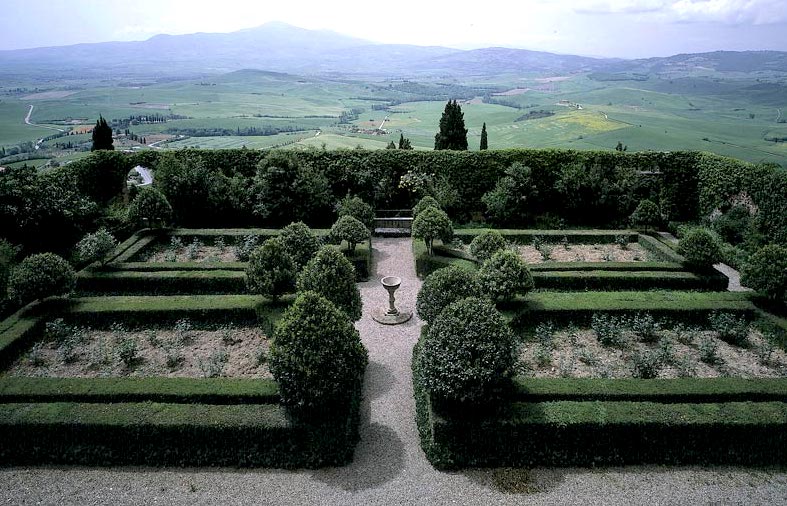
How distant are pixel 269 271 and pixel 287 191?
10.3 m

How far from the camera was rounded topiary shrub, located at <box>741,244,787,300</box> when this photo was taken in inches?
551

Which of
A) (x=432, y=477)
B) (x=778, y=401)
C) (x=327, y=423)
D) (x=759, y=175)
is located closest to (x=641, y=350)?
(x=778, y=401)

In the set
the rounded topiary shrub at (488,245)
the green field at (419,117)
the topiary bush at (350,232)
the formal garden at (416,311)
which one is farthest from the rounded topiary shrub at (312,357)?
the green field at (419,117)

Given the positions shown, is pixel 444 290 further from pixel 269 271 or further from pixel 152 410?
pixel 152 410

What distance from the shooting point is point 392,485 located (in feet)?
30.1

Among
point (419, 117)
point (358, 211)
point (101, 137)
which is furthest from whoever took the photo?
point (419, 117)

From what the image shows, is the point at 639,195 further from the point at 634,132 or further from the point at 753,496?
the point at 634,132

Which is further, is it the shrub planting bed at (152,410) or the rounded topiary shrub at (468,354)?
the shrub planting bed at (152,410)

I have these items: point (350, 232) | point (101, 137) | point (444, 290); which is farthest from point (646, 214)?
point (101, 137)

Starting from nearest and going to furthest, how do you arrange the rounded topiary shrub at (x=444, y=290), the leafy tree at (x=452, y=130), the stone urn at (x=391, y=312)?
the rounded topiary shrub at (x=444, y=290) → the stone urn at (x=391, y=312) → the leafy tree at (x=452, y=130)

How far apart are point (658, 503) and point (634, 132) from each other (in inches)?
2334

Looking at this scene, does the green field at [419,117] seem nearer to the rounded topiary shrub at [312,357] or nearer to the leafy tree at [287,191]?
the leafy tree at [287,191]

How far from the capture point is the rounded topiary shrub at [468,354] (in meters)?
9.40

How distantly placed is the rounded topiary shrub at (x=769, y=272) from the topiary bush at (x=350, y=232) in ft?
Result: 39.9
